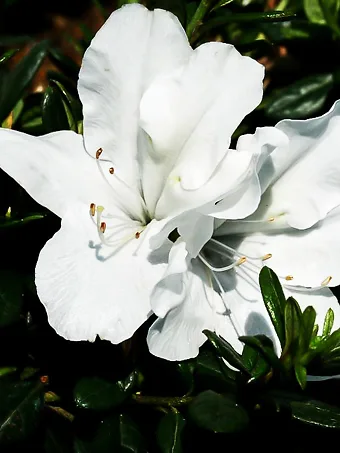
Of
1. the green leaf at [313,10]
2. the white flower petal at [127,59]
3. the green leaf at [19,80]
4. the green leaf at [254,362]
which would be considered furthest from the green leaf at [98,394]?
the green leaf at [313,10]

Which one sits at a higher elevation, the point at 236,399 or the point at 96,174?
the point at 96,174

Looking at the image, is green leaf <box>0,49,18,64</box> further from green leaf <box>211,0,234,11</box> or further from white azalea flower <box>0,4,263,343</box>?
green leaf <box>211,0,234,11</box>

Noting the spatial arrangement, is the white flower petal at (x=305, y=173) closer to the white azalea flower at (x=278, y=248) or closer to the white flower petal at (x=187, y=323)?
the white azalea flower at (x=278, y=248)

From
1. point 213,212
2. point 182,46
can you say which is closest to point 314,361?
point 213,212

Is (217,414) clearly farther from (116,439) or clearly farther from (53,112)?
(53,112)

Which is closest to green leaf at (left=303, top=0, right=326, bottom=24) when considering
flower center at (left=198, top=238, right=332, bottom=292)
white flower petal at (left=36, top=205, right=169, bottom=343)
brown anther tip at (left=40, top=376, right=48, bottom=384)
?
flower center at (left=198, top=238, right=332, bottom=292)

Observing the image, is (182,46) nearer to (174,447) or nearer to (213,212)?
(213,212)
